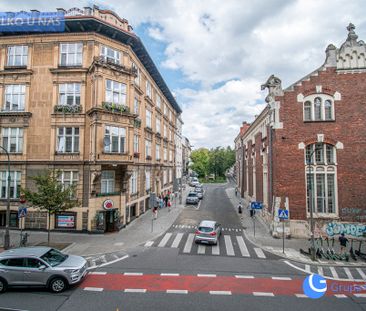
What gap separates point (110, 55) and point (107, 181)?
443 inches

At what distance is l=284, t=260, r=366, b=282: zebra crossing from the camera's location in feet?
39.5

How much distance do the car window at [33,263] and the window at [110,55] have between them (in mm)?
16186

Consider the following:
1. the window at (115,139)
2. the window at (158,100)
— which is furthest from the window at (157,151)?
the window at (115,139)

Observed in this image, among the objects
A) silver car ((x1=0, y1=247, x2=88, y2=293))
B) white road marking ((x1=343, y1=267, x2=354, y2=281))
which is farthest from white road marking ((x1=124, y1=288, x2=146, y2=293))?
white road marking ((x1=343, y1=267, x2=354, y2=281))

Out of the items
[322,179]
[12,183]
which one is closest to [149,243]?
[12,183]

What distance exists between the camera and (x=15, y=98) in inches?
813

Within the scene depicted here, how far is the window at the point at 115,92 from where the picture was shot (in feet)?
64.6

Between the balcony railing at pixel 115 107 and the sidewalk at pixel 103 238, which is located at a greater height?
the balcony railing at pixel 115 107

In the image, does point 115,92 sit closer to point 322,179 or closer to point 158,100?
point 158,100

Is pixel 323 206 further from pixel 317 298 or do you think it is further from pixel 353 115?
pixel 317 298

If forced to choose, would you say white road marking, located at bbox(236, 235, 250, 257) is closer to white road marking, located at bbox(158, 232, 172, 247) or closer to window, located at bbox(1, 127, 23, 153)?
white road marking, located at bbox(158, 232, 172, 247)

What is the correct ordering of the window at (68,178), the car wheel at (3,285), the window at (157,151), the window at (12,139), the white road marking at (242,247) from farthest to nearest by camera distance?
the window at (157,151)
the window at (12,139)
the window at (68,178)
the white road marking at (242,247)
the car wheel at (3,285)

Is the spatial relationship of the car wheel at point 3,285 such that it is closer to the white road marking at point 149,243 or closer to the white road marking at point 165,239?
the white road marking at point 149,243

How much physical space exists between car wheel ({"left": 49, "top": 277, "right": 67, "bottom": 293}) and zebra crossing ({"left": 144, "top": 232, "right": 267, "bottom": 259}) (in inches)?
279
